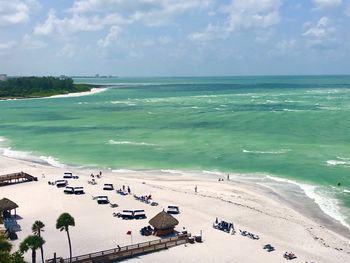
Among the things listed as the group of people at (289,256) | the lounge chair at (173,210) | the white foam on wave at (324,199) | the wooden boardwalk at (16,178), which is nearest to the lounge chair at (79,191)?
the wooden boardwalk at (16,178)

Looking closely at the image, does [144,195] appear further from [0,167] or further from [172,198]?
[0,167]

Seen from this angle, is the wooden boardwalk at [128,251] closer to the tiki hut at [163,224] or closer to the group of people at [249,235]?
the tiki hut at [163,224]

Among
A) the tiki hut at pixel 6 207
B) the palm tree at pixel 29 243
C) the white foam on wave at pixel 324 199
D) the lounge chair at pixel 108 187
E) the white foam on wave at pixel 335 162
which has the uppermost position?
the palm tree at pixel 29 243

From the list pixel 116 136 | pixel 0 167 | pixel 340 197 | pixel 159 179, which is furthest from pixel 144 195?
pixel 116 136

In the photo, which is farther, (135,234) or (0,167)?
(0,167)

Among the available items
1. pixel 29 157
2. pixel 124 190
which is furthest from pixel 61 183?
pixel 29 157

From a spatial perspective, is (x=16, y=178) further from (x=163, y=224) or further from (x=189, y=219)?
(x=163, y=224)
